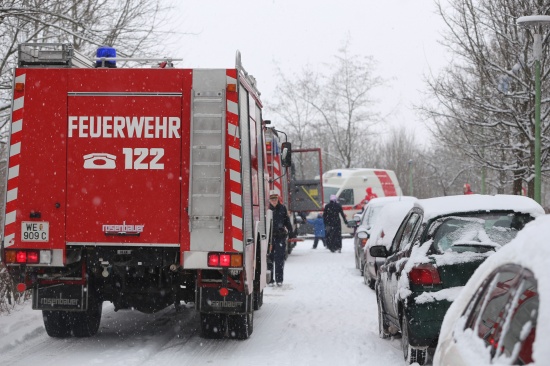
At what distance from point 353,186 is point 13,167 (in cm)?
2730

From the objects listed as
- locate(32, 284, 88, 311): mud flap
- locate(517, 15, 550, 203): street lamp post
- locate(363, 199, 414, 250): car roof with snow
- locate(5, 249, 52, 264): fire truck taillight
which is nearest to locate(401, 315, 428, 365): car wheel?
locate(32, 284, 88, 311): mud flap

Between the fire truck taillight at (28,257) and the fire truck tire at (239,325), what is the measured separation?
2.35 metres

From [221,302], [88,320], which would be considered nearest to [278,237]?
[88,320]

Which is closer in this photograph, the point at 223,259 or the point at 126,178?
the point at 223,259

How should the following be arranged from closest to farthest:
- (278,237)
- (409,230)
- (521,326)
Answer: (521,326) → (409,230) → (278,237)

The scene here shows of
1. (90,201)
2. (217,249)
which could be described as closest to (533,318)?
(217,249)

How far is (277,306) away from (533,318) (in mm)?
11463

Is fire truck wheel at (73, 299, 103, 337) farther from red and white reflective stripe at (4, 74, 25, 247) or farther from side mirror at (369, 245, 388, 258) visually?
side mirror at (369, 245, 388, 258)

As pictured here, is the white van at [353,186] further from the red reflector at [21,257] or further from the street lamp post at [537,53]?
the red reflector at [21,257]

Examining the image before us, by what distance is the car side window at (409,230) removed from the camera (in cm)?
949

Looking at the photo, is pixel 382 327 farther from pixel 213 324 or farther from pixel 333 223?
pixel 333 223

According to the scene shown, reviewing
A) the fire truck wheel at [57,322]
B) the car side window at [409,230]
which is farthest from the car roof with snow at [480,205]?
the fire truck wheel at [57,322]

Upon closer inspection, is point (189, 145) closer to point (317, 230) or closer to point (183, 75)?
point (183, 75)

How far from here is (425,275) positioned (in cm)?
800
